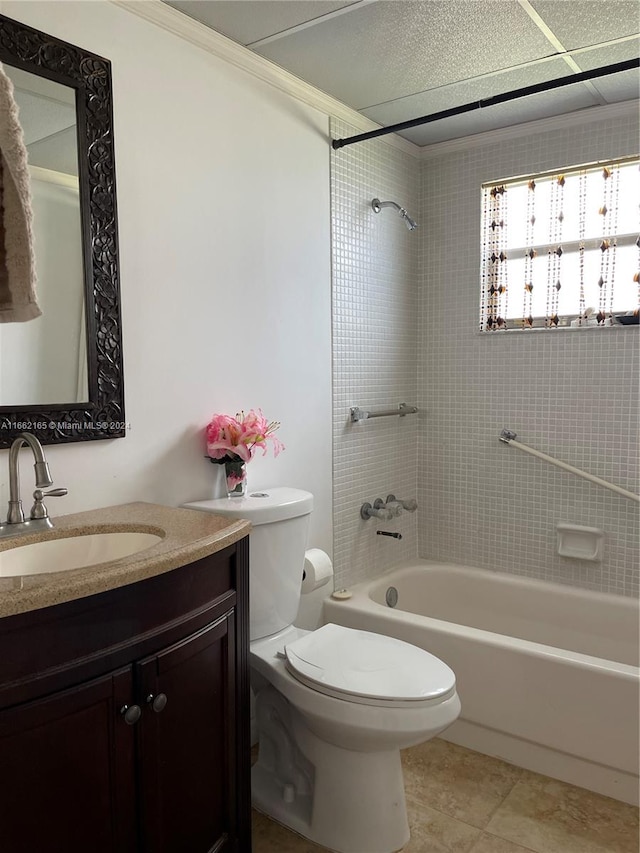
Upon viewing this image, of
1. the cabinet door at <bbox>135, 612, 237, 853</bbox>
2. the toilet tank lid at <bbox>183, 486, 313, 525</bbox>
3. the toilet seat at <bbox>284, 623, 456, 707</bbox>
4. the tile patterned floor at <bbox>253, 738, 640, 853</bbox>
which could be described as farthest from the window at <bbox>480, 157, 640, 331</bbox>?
the cabinet door at <bbox>135, 612, 237, 853</bbox>

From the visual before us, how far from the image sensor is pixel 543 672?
207cm

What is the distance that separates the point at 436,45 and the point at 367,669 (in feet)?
6.19

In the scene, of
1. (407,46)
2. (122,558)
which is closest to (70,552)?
(122,558)

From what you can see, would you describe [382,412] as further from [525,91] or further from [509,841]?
[509,841]

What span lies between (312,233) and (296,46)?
610mm

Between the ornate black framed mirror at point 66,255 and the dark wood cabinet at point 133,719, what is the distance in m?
0.54

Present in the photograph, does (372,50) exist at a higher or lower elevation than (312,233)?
higher

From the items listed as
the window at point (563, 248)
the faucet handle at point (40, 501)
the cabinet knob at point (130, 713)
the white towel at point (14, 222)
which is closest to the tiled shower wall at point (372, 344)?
the window at point (563, 248)

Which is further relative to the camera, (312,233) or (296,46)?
(312,233)

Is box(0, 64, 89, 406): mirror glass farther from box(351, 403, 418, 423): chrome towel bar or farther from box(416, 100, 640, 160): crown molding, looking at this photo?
box(416, 100, 640, 160): crown molding

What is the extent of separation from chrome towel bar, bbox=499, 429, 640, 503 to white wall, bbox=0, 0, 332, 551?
857mm

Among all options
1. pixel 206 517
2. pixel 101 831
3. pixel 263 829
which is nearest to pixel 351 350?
pixel 206 517

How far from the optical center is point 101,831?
1.20 metres

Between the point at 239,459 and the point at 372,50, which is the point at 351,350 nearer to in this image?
the point at 239,459
